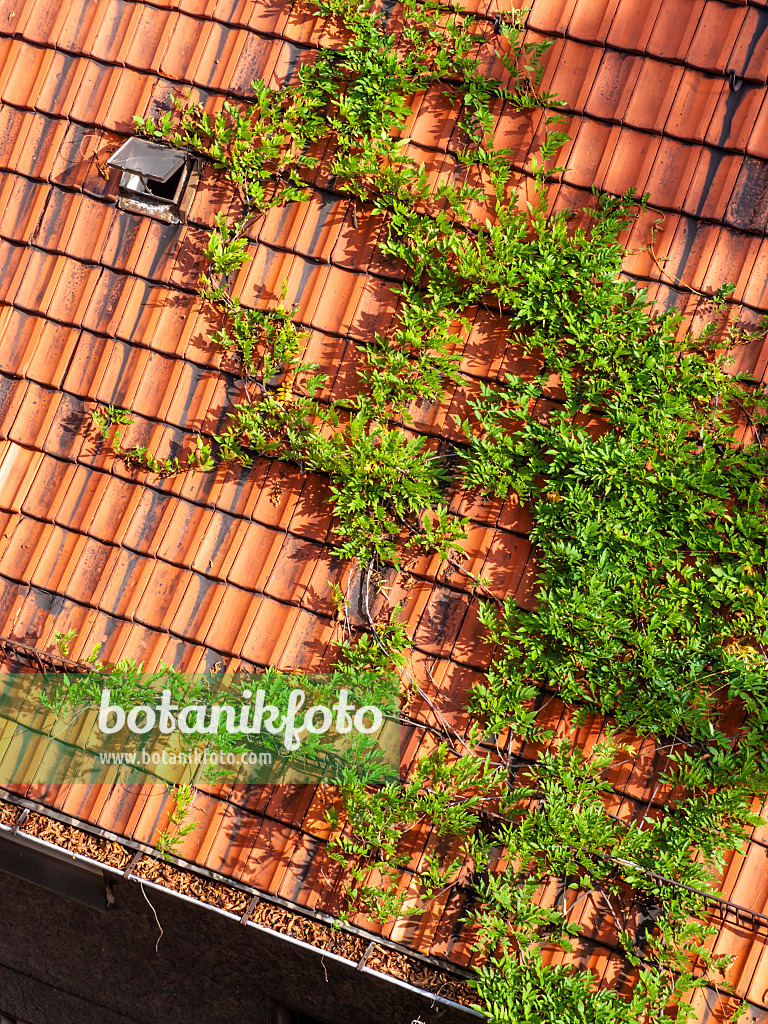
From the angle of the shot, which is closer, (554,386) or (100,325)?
(554,386)

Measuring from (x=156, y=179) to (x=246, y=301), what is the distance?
0.73 metres

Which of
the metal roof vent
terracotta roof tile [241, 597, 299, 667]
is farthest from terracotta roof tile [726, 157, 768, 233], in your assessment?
terracotta roof tile [241, 597, 299, 667]

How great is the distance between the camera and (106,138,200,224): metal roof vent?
3616 millimetres

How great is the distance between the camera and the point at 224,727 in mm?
3424

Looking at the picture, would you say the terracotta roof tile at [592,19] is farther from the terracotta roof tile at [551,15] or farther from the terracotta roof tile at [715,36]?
the terracotta roof tile at [715,36]

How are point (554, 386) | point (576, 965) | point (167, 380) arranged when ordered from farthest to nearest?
point (167, 380) → point (554, 386) → point (576, 965)

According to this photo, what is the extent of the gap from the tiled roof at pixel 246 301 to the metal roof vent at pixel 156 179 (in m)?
0.07

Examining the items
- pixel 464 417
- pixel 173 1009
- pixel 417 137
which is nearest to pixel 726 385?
pixel 464 417

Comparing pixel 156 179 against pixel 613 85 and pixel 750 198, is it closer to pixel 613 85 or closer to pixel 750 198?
pixel 613 85

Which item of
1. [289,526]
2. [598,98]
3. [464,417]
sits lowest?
[289,526]

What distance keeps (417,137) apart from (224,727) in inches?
117

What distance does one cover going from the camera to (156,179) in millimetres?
3604

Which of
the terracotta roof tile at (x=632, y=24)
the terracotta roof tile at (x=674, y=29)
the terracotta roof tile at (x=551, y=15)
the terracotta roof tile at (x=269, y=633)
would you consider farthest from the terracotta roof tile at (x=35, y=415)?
the terracotta roof tile at (x=674, y=29)

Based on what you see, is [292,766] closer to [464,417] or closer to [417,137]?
[464,417]
